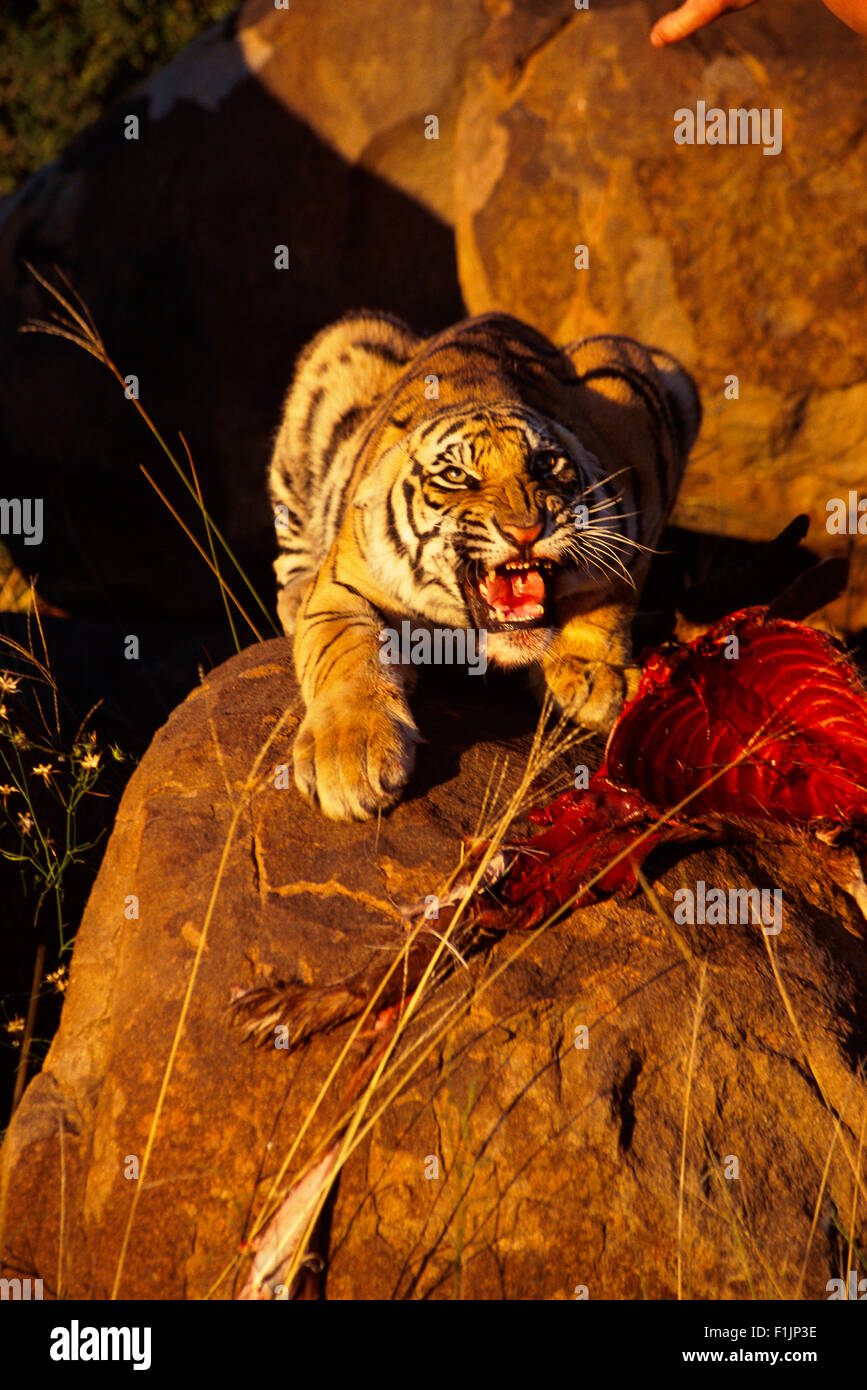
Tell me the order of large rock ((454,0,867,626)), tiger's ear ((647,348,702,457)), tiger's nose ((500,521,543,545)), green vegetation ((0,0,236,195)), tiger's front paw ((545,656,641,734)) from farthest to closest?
green vegetation ((0,0,236,195))
large rock ((454,0,867,626))
tiger's ear ((647,348,702,457))
tiger's front paw ((545,656,641,734))
tiger's nose ((500,521,543,545))

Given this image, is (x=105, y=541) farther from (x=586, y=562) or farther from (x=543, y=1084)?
(x=543, y=1084)

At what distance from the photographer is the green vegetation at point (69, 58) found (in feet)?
37.8

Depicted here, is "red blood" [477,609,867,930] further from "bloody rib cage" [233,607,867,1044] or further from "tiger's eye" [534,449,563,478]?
"tiger's eye" [534,449,563,478]

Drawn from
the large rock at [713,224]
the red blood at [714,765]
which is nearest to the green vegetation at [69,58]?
the large rock at [713,224]

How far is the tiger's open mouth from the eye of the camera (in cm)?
333

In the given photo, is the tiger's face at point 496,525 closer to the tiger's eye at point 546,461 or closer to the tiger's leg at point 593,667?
the tiger's eye at point 546,461

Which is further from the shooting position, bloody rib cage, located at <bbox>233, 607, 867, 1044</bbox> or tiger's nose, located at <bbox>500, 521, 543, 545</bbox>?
tiger's nose, located at <bbox>500, 521, 543, 545</bbox>

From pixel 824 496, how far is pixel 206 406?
3.68 metres

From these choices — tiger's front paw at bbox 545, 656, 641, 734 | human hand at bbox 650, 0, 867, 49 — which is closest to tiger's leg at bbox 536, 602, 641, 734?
tiger's front paw at bbox 545, 656, 641, 734

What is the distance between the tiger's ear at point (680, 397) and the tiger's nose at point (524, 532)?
2.24 meters

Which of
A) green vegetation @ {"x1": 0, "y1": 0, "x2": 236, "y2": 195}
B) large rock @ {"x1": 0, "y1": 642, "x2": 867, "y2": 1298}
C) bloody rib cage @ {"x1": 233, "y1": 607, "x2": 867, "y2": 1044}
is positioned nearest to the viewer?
large rock @ {"x1": 0, "y1": 642, "x2": 867, "y2": 1298}

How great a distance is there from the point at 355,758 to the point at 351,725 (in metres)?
0.13

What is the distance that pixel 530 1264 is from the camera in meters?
Result: 2.16

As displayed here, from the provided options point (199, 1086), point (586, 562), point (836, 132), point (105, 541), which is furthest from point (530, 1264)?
point (105, 541)
